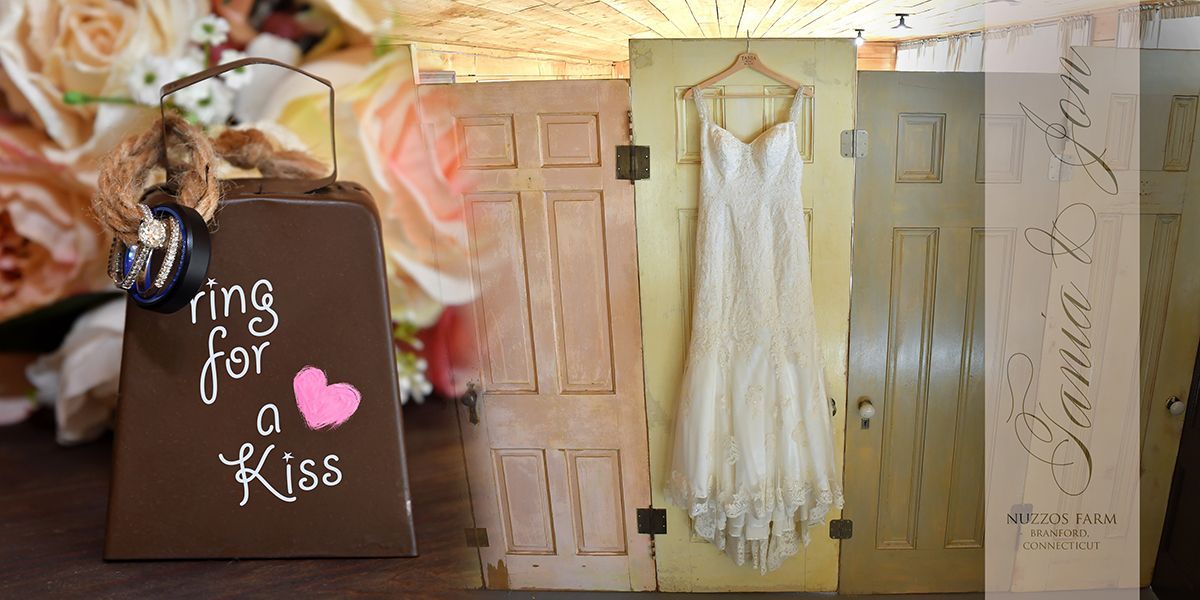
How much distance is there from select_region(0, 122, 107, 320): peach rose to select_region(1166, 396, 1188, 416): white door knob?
2.43m

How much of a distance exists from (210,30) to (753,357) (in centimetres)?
124

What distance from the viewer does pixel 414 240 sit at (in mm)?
952

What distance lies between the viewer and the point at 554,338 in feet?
5.79

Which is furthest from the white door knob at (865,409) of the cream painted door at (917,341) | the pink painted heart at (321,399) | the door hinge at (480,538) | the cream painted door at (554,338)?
the pink painted heart at (321,399)

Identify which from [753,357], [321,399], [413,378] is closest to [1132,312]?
[753,357]

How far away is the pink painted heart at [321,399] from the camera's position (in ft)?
2.07

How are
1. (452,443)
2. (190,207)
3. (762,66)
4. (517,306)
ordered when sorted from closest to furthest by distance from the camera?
(190,207)
(452,443)
(762,66)
(517,306)

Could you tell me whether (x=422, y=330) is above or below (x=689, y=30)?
below


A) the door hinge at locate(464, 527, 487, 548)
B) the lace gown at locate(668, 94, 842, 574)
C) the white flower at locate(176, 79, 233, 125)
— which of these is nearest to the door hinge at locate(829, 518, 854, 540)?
the lace gown at locate(668, 94, 842, 574)

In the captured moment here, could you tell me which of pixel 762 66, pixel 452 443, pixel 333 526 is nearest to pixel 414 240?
pixel 452 443

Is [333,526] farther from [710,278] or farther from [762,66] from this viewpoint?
[762,66]

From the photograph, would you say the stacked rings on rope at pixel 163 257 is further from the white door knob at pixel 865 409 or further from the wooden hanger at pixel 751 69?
the white door knob at pixel 865 409

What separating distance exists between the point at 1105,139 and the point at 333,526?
185 cm

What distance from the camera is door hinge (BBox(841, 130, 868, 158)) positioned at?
1.58m
